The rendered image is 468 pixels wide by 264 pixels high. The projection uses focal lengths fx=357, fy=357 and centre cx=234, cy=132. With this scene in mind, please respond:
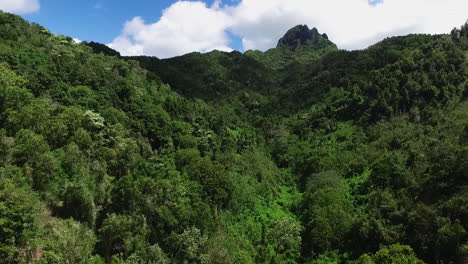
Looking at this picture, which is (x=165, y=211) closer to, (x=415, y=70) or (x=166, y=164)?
(x=166, y=164)

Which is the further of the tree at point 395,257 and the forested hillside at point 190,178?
the tree at point 395,257

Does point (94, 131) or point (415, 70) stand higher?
point (415, 70)

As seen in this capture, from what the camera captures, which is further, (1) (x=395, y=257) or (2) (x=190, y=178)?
(2) (x=190, y=178)

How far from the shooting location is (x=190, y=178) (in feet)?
214

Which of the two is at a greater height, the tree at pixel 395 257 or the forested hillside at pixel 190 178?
the forested hillside at pixel 190 178

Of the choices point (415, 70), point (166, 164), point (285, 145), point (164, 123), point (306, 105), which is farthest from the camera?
point (306, 105)

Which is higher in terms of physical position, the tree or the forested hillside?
the forested hillside

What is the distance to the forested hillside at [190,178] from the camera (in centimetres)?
4603

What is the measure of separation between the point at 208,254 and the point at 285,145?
71362 millimetres

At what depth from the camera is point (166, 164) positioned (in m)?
67.2

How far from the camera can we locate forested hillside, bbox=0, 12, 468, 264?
1812 inches

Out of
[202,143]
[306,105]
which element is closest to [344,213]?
[202,143]

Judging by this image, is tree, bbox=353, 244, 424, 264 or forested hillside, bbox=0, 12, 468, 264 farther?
tree, bbox=353, 244, 424, 264

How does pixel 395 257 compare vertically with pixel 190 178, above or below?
below
